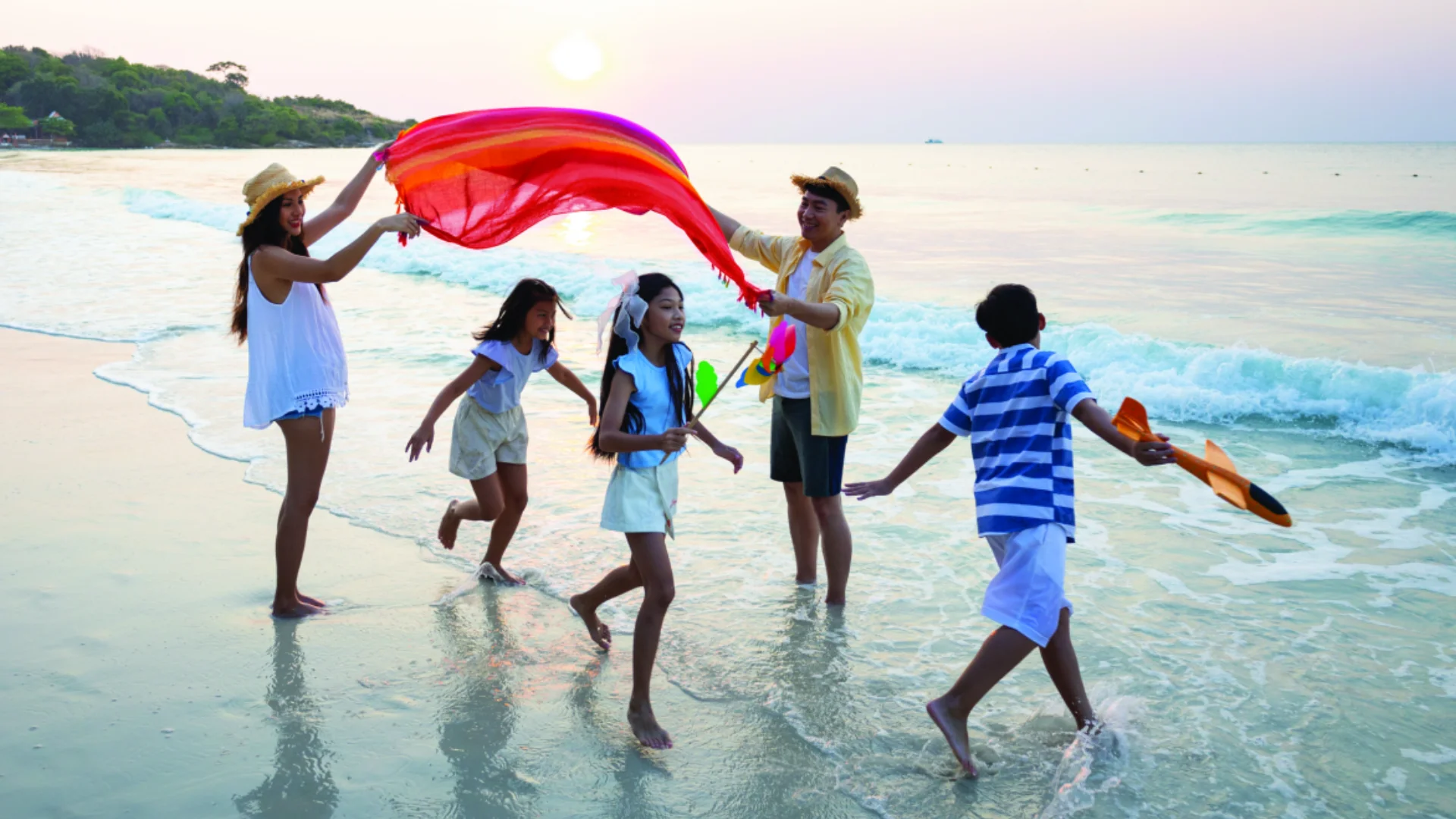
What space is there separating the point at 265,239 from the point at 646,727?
2622mm

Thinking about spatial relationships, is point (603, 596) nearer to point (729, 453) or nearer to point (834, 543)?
point (729, 453)

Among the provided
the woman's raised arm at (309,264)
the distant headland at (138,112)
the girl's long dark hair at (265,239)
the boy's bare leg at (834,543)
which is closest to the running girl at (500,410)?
the woman's raised arm at (309,264)

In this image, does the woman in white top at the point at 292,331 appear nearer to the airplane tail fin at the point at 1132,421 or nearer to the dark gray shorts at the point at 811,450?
the dark gray shorts at the point at 811,450

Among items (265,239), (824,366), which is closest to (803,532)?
(824,366)

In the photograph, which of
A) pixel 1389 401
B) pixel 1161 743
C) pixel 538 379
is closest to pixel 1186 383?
pixel 1389 401

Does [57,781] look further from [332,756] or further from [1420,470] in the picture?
[1420,470]

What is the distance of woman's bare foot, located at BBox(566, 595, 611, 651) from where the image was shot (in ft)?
15.0

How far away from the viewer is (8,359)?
34.4 feet

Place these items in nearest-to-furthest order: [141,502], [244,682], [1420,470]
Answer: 1. [244,682]
2. [141,502]
3. [1420,470]

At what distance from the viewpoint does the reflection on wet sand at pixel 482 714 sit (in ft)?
11.6

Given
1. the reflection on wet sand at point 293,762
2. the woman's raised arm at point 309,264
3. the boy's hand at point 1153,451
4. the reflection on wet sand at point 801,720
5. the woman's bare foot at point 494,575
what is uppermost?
the woman's raised arm at point 309,264

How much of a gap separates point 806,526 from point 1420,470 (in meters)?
5.48

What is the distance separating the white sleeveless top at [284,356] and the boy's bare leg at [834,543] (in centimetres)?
233

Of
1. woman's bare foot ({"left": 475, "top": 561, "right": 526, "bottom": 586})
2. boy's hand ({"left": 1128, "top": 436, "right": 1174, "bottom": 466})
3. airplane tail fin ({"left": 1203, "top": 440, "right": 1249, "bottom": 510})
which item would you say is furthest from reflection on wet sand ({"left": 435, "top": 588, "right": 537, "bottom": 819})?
airplane tail fin ({"left": 1203, "top": 440, "right": 1249, "bottom": 510})
